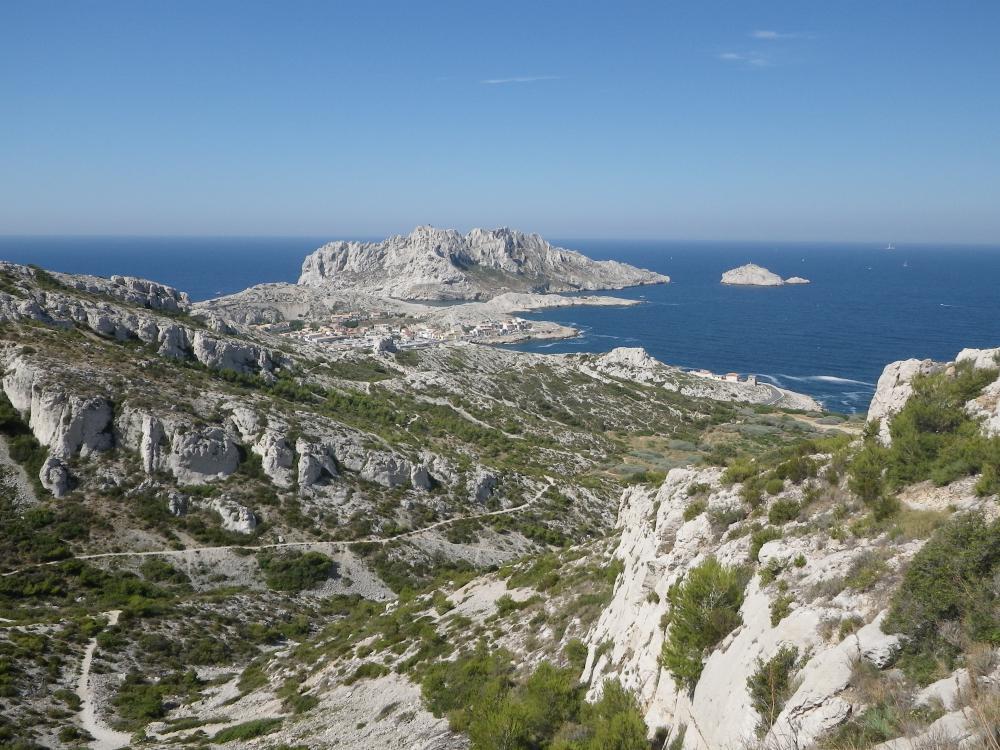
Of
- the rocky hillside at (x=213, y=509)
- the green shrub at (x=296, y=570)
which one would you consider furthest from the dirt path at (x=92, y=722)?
the green shrub at (x=296, y=570)

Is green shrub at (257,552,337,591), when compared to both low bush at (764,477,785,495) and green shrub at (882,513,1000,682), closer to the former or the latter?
low bush at (764,477,785,495)

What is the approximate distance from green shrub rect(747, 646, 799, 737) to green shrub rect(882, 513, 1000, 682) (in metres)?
1.53

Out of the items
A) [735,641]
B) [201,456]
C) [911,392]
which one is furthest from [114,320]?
[911,392]

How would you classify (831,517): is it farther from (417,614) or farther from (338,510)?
(338,510)

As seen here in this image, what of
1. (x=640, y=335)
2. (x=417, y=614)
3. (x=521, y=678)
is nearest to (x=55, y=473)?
(x=417, y=614)

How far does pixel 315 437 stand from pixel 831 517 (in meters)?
46.4

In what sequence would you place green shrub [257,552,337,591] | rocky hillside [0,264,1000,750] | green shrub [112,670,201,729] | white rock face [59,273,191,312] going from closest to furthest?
rocky hillside [0,264,1000,750], green shrub [112,670,201,729], green shrub [257,552,337,591], white rock face [59,273,191,312]

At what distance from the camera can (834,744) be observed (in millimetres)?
7316

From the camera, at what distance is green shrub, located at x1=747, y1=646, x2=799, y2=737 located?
8.42 metres

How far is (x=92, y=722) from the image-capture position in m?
22.1

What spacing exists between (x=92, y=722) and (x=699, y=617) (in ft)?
80.6

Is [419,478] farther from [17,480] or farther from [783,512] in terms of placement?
[783,512]

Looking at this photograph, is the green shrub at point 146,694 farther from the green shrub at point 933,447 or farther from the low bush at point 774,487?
the green shrub at point 933,447

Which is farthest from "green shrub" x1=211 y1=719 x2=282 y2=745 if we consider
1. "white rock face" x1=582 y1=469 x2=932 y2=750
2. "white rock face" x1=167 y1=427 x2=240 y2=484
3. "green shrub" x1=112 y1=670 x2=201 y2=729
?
"white rock face" x1=167 y1=427 x2=240 y2=484
